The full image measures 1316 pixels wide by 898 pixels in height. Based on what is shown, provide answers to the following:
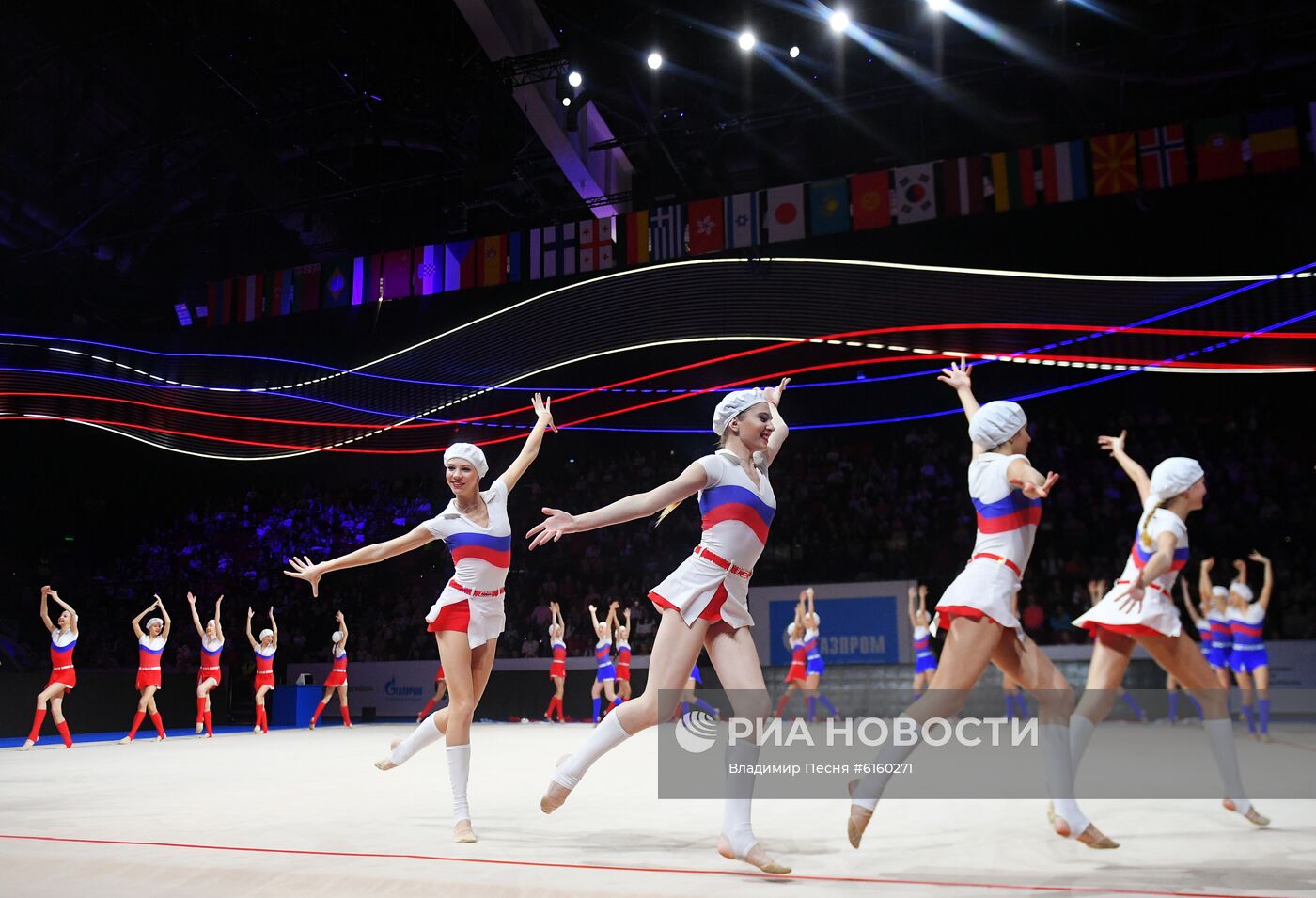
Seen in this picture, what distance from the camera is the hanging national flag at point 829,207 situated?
1686 cm

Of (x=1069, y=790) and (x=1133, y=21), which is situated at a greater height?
(x=1133, y=21)

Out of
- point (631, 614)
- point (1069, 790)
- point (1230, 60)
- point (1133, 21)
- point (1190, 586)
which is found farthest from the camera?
point (631, 614)

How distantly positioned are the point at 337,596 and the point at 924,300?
15014mm

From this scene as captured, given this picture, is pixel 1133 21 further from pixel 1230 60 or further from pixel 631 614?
pixel 631 614

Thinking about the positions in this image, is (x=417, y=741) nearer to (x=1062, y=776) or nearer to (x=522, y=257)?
(x=1062, y=776)

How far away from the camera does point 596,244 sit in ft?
59.2

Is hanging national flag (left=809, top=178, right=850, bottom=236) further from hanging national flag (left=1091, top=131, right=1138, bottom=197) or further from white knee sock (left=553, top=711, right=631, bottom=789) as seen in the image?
white knee sock (left=553, top=711, right=631, bottom=789)

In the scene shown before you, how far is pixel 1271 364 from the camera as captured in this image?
55.1 feet

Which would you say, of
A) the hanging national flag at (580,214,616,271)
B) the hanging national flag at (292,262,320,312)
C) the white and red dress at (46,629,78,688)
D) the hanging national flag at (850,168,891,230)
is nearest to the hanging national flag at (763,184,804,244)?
the hanging national flag at (850,168,891,230)

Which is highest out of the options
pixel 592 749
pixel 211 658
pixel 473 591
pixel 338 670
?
pixel 473 591

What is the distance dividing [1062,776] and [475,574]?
3.11 meters

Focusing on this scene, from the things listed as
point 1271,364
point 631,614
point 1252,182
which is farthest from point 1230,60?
point 631,614

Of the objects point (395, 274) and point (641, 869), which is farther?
point (395, 274)

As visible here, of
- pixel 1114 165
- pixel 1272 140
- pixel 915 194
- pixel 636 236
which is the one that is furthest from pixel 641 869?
pixel 1272 140
